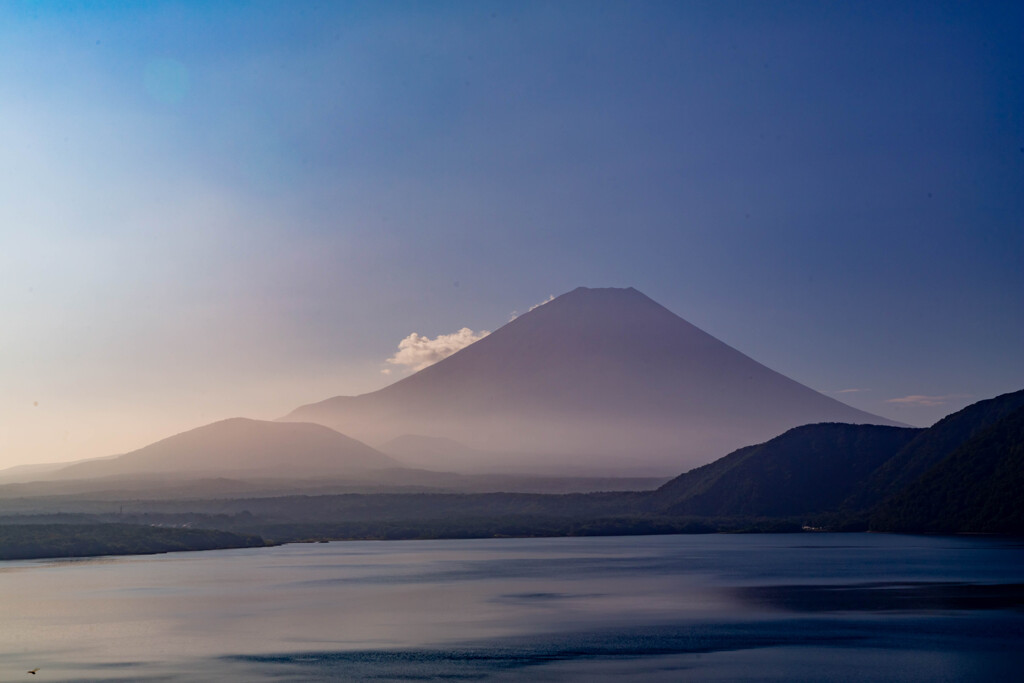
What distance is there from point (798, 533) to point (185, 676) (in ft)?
319

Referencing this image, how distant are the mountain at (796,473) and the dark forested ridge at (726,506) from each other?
0.64 feet

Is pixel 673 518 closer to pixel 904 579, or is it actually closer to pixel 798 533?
pixel 798 533

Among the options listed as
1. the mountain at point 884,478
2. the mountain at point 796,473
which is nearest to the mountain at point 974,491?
the mountain at point 884,478

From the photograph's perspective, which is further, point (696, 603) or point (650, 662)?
point (696, 603)

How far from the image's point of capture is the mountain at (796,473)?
13350cm

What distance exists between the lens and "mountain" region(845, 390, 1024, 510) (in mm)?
118625

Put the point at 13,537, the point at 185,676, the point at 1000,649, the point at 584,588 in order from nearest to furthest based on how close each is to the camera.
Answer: the point at 185,676, the point at 1000,649, the point at 584,588, the point at 13,537

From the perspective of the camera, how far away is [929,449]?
122562mm

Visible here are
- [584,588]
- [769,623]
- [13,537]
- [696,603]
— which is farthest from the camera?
[13,537]

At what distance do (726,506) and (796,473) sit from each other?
9.98 meters

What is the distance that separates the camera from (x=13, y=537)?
94.7 meters

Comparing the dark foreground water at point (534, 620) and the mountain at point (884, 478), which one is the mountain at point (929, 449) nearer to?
the mountain at point (884, 478)

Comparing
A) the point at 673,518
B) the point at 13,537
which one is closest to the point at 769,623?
the point at 13,537

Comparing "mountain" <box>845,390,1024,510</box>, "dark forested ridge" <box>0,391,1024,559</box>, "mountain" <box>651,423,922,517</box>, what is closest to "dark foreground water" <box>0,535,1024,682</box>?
"dark forested ridge" <box>0,391,1024,559</box>
